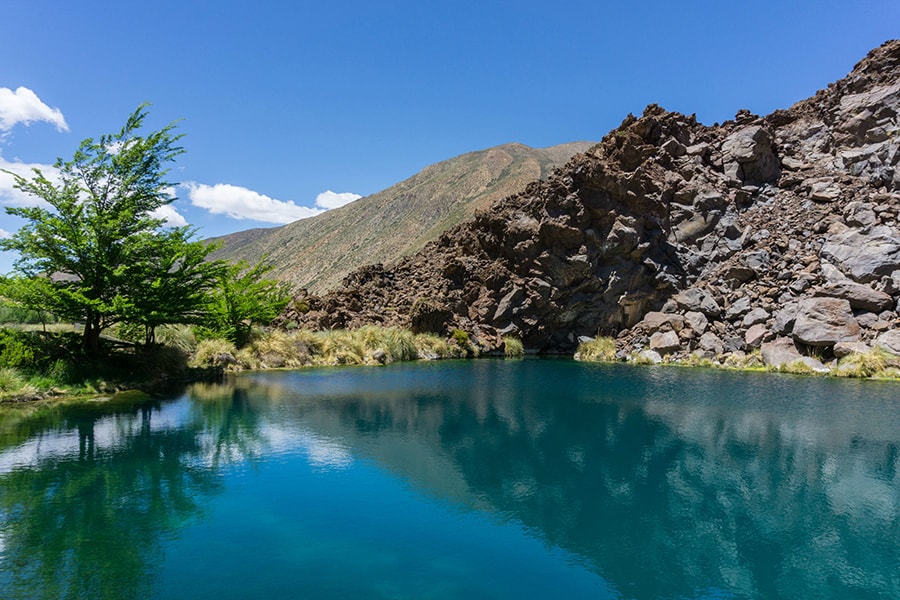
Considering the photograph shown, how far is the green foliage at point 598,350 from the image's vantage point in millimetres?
35719

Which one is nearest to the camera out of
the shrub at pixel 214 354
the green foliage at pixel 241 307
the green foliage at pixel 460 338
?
the shrub at pixel 214 354

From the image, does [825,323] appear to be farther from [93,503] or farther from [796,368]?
[93,503]

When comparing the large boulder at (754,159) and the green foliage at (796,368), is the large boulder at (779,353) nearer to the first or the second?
the green foliage at (796,368)

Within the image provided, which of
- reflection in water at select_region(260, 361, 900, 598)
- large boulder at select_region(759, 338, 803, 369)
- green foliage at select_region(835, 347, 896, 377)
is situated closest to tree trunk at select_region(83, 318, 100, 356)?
reflection in water at select_region(260, 361, 900, 598)

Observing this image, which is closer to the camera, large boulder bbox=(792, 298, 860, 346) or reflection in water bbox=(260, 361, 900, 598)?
reflection in water bbox=(260, 361, 900, 598)

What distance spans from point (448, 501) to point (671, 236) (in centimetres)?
3484

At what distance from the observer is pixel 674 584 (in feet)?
21.0

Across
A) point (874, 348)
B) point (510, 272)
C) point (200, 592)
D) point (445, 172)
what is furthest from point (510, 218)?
point (445, 172)

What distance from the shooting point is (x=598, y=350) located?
36.5 m

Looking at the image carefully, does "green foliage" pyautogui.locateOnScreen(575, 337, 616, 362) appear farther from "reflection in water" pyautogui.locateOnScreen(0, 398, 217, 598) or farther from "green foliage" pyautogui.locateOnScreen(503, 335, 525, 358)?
"reflection in water" pyautogui.locateOnScreen(0, 398, 217, 598)

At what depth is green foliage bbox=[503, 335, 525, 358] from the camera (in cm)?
3891

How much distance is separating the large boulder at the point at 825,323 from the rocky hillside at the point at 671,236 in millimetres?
2366

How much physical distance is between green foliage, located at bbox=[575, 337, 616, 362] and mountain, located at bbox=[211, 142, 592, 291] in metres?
38.2

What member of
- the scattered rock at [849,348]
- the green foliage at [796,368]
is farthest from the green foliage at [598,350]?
the scattered rock at [849,348]
